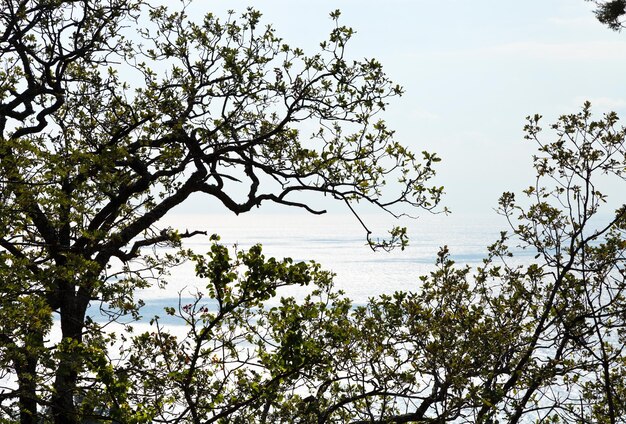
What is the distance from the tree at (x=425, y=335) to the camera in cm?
739

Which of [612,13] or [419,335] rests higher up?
[612,13]

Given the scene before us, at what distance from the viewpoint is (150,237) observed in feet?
41.7

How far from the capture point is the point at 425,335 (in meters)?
7.97

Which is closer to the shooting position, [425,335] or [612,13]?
[425,335]

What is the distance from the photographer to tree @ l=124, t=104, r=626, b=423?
291 inches

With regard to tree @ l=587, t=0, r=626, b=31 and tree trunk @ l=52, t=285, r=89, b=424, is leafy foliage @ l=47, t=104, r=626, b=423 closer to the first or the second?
tree trunk @ l=52, t=285, r=89, b=424

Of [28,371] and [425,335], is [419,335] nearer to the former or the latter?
[425,335]

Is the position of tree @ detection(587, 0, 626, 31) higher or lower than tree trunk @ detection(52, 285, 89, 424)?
higher

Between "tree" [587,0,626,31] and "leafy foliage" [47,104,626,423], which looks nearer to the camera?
"leafy foliage" [47,104,626,423]

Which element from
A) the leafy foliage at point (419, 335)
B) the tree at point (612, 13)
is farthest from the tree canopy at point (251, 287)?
the tree at point (612, 13)

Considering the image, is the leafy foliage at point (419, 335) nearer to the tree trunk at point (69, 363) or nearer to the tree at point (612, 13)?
the tree trunk at point (69, 363)

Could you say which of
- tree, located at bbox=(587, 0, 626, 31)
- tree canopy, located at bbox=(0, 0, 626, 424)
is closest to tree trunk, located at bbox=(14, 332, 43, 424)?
tree canopy, located at bbox=(0, 0, 626, 424)

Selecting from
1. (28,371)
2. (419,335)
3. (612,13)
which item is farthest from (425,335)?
(612,13)

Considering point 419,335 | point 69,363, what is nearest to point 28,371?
point 69,363
